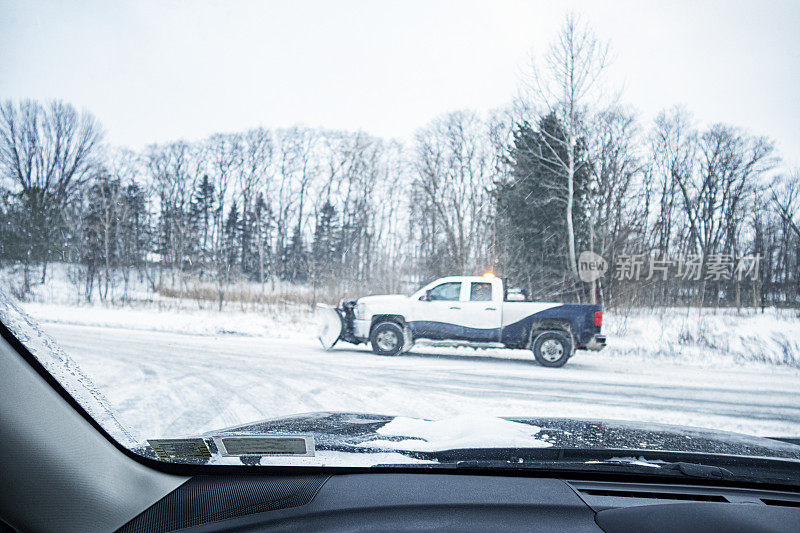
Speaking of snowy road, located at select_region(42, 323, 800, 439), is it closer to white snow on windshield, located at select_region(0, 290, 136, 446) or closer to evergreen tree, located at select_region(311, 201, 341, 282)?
evergreen tree, located at select_region(311, 201, 341, 282)

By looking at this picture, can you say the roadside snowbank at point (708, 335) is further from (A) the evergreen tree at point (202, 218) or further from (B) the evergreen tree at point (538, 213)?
(A) the evergreen tree at point (202, 218)

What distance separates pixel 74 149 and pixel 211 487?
7.56 feet

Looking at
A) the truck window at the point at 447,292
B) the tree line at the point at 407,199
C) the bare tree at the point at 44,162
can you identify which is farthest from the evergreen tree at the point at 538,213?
the bare tree at the point at 44,162

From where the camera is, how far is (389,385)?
5945mm

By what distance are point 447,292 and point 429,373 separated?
2.80 metres

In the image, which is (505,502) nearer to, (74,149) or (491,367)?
(74,149)

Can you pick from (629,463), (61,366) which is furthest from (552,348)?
(61,366)

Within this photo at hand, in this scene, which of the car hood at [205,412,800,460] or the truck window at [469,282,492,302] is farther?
the truck window at [469,282,492,302]

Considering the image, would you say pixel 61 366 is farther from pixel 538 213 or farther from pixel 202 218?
pixel 538 213

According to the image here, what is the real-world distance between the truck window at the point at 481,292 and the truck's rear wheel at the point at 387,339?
62.1 inches

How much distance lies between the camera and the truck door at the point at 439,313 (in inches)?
367

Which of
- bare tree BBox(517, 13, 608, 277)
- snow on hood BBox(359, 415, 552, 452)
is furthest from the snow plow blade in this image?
snow on hood BBox(359, 415, 552, 452)

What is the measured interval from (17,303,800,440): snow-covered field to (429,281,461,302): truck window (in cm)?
110

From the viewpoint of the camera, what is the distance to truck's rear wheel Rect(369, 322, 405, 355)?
9078 millimetres
